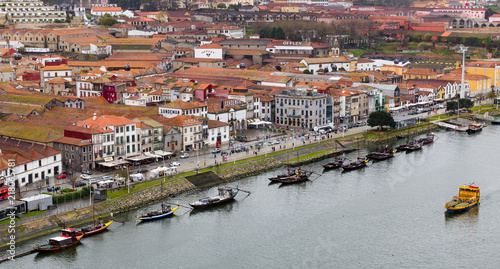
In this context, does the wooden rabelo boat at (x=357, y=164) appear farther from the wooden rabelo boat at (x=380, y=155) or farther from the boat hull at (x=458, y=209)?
the boat hull at (x=458, y=209)

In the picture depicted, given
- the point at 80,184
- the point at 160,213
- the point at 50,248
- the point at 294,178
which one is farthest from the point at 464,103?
the point at 50,248

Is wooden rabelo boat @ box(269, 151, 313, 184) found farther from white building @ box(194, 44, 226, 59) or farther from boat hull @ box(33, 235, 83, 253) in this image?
white building @ box(194, 44, 226, 59)

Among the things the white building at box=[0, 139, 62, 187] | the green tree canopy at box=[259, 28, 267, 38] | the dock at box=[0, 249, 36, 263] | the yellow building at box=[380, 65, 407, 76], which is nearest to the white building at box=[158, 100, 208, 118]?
the white building at box=[0, 139, 62, 187]

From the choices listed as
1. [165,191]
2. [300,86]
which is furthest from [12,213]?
[300,86]

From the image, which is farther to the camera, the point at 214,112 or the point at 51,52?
the point at 51,52

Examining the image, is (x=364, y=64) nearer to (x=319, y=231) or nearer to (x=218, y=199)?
(x=218, y=199)

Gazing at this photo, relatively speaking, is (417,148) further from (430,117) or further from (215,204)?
(215,204)
